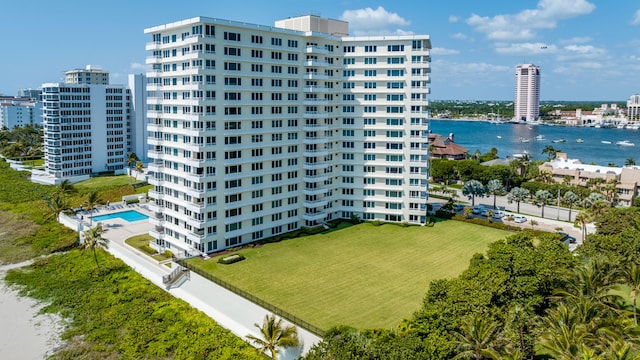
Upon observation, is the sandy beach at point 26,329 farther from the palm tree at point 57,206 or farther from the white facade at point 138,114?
the white facade at point 138,114

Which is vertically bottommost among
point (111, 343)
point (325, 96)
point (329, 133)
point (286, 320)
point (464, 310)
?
point (111, 343)

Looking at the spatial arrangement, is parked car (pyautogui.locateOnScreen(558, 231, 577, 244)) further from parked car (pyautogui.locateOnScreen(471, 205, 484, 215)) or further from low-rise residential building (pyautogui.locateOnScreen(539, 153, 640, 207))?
low-rise residential building (pyautogui.locateOnScreen(539, 153, 640, 207))

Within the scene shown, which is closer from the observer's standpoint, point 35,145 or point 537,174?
point 537,174

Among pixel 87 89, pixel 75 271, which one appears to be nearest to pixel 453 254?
pixel 75 271

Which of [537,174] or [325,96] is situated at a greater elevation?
[325,96]

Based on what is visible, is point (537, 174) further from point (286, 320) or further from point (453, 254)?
point (286, 320)

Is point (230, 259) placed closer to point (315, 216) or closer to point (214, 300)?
point (214, 300)
